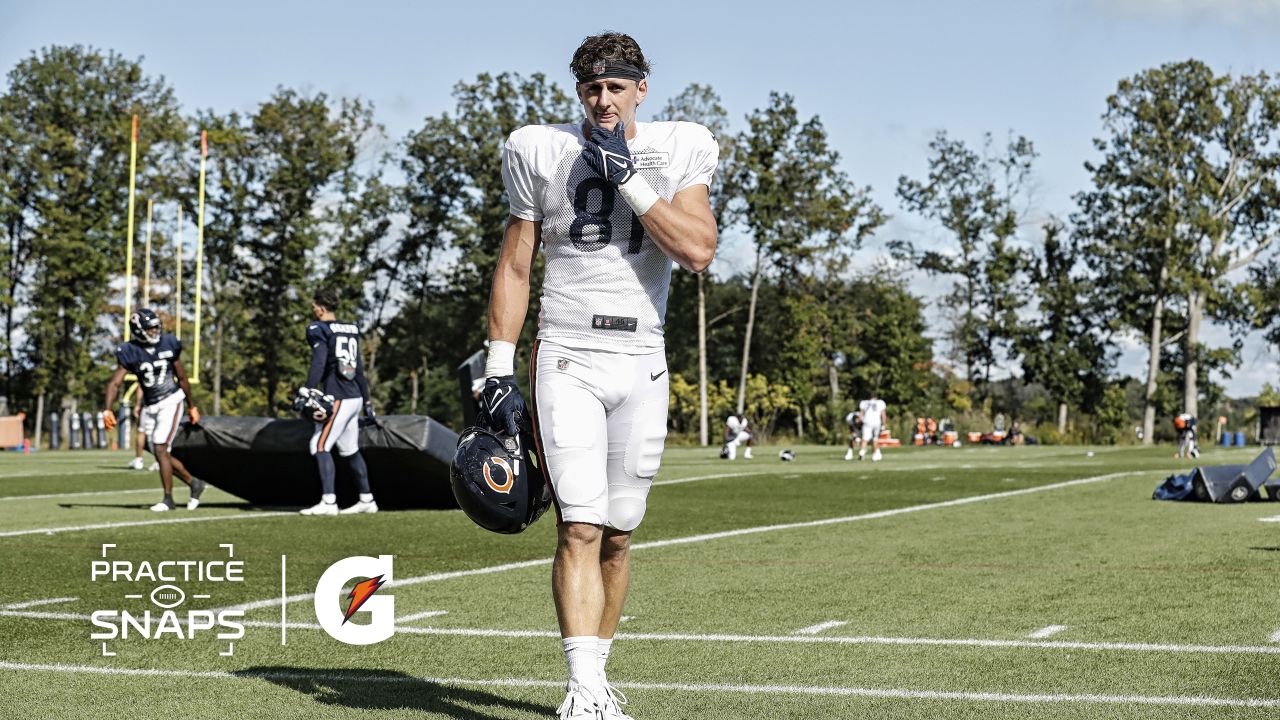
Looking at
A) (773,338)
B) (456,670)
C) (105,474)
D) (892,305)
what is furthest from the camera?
(773,338)

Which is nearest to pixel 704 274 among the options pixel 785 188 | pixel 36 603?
pixel 785 188

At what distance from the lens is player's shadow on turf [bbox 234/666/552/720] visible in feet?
17.0

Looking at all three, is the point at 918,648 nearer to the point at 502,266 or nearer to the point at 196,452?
the point at 502,266

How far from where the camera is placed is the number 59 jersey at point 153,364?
598 inches

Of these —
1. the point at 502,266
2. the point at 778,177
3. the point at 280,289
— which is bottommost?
the point at 502,266

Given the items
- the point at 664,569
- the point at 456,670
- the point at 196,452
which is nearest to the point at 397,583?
the point at 664,569

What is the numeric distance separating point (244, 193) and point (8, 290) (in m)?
9.28

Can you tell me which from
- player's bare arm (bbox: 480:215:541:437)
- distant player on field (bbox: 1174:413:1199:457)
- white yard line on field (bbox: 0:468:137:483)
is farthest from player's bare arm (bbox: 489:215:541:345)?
distant player on field (bbox: 1174:413:1199:457)

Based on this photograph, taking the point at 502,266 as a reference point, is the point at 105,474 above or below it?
below

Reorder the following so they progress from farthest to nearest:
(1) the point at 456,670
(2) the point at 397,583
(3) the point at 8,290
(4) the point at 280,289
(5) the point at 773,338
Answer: (5) the point at 773,338, (4) the point at 280,289, (3) the point at 8,290, (2) the point at 397,583, (1) the point at 456,670

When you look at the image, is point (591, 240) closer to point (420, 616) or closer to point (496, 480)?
point (496, 480)

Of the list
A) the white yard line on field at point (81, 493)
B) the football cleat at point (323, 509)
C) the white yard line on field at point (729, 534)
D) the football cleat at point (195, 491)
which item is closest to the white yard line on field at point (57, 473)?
the white yard line on field at point (81, 493)

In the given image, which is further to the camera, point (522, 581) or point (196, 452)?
point (196, 452)

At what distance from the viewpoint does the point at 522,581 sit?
890 cm
